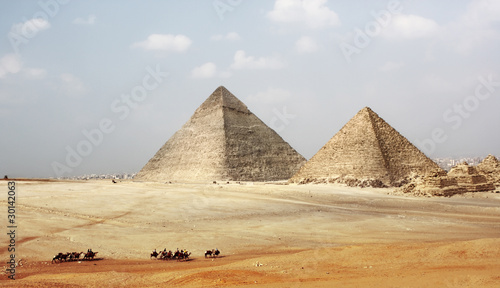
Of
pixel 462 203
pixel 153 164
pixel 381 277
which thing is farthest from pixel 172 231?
pixel 153 164

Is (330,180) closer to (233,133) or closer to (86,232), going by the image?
(86,232)

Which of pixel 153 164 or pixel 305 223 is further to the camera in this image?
pixel 153 164

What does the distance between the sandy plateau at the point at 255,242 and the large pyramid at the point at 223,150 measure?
125ft

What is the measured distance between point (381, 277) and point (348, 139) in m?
34.3

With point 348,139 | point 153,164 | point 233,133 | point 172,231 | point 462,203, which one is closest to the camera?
point 172,231

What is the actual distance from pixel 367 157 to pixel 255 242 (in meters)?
27.3

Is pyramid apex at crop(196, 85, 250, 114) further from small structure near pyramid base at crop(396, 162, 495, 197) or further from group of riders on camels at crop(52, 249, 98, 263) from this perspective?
group of riders on camels at crop(52, 249, 98, 263)

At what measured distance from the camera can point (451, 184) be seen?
2994 centimetres

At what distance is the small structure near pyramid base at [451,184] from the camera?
29156mm

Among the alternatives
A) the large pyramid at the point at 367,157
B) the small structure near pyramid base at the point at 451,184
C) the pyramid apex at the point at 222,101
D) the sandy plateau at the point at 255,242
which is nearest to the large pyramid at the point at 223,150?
the pyramid apex at the point at 222,101

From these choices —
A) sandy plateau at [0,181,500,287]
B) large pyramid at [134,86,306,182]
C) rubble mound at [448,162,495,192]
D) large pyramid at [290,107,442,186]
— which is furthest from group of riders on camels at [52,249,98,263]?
large pyramid at [134,86,306,182]

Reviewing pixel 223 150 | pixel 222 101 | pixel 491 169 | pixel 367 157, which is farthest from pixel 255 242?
pixel 222 101

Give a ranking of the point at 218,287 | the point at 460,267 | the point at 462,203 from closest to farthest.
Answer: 1. the point at 218,287
2. the point at 460,267
3. the point at 462,203

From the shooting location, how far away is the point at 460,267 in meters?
6.30
